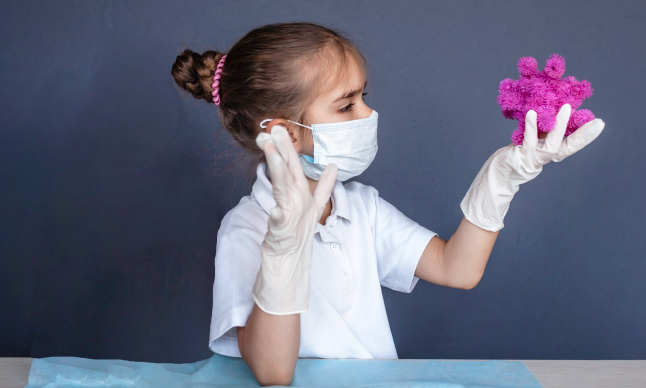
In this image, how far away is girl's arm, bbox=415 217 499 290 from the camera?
1.07m

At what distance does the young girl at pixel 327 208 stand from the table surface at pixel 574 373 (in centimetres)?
26

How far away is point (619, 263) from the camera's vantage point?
1.84 m

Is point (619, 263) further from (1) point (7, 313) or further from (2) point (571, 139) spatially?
(1) point (7, 313)

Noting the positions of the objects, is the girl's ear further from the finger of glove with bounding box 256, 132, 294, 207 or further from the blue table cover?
the blue table cover

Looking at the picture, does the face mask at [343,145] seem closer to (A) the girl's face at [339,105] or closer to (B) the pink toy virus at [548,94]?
(A) the girl's face at [339,105]

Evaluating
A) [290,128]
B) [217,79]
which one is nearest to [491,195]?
[290,128]

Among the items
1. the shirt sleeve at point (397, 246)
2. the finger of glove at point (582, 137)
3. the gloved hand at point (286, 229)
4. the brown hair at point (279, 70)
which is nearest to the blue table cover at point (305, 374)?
the gloved hand at point (286, 229)

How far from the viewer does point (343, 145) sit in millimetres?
1088

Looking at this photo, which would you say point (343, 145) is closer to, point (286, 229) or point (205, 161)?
point (286, 229)

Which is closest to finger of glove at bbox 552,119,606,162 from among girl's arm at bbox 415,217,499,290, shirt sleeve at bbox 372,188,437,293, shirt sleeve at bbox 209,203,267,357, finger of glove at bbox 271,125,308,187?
girl's arm at bbox 415,217,499,290

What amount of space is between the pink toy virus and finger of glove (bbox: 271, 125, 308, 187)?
0.46m

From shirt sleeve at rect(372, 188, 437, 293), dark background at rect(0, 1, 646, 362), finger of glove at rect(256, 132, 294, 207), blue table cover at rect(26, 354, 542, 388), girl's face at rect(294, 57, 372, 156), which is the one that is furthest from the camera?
dark background at rect(0, 1, 646, 362)

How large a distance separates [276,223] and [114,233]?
1.23 metres

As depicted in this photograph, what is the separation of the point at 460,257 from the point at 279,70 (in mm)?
575
